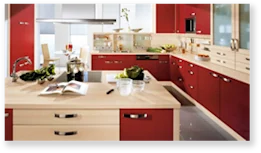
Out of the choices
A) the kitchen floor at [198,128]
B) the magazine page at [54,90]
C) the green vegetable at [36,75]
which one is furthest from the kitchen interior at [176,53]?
the magazine page at [54,90]

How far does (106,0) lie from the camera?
1.08m

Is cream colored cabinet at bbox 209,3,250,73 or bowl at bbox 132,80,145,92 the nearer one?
bowl at bbox 132,80,145,92

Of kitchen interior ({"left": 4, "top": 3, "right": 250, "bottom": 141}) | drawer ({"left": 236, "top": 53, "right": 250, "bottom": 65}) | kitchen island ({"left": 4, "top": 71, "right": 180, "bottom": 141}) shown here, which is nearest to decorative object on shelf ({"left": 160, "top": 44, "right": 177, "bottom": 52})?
kitchen interior ({"left": 4, "top": 3, "right": 250, "bottom": 141})

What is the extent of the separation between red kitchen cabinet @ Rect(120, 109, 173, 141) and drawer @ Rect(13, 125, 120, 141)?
0.26ft

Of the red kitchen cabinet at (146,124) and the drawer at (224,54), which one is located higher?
the drawer at (224,54)

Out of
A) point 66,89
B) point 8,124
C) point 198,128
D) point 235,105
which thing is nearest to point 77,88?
point 66,89

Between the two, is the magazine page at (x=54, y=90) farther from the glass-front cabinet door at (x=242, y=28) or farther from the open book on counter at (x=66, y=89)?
the glass-front cabinet door at (x=242, y=28)

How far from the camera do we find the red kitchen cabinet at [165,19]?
7.03 m

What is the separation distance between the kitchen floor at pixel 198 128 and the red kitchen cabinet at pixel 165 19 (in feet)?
9.13

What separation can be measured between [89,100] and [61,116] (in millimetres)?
209

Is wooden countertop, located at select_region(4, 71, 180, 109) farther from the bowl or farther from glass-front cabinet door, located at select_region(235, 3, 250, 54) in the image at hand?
glass-front cabinet door, located at select_region(235, 3, 250, 54)

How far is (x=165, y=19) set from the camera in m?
7.08

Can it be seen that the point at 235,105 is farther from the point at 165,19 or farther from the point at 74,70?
the point at 165,19

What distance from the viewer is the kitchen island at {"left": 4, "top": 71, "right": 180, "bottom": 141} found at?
6.33 ft
